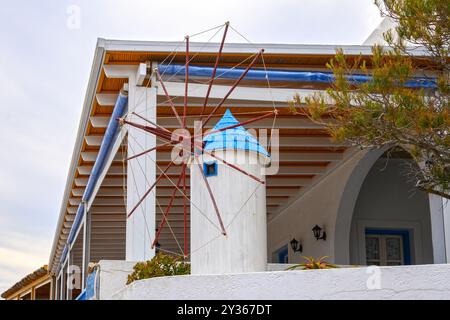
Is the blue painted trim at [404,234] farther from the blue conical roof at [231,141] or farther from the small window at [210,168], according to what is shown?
the small window at [210,168]

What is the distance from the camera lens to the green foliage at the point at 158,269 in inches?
340

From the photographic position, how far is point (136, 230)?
10.1m

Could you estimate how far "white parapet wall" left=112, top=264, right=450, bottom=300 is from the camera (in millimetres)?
6254

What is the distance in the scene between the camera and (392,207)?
1572 cm

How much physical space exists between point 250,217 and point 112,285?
6.65ft

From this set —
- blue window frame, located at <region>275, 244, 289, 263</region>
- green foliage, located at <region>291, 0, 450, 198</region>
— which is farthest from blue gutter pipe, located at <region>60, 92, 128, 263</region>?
blue window frame, located at <region>275, 244, 289, 263</region>

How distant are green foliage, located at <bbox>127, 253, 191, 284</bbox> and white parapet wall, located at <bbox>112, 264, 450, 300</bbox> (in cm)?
139

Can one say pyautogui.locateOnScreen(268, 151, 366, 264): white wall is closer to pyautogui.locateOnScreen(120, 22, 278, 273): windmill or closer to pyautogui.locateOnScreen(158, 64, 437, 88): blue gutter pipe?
pyautogui.locateOnScreen(158, 64, 437, 88): blue gutter pipe

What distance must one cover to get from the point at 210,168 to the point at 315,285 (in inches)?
94.6

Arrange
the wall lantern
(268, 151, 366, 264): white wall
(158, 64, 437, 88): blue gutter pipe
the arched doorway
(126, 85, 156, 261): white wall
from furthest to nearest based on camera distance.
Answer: the wall lantern, the arched doorway, (268, 151, 366, 264): white wall, (158, 64, 437, 88): blue gutter pipe, (126, 85, 156, 261): white wall

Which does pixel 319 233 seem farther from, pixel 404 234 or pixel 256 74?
pixel 256 74

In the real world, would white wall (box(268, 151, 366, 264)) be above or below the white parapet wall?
above
